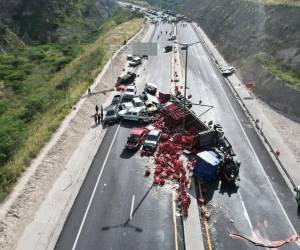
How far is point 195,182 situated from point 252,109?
901 inches

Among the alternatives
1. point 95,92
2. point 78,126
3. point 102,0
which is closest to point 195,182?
point 78,126

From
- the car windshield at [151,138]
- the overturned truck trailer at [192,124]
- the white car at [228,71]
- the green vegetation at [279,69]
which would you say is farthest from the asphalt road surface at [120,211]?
the white car at [228,71]

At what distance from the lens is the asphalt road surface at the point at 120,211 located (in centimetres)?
2706

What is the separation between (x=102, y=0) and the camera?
181 metres

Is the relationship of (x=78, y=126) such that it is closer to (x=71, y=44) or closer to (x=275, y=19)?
(x=275, y=19)

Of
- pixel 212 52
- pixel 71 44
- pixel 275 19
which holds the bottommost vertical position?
pixel 71 44

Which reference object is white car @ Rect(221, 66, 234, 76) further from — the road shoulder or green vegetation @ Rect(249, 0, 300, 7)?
the road shoulder

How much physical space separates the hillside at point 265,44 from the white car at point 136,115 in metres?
20.4

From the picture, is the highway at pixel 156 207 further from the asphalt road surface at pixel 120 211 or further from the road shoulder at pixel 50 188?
A: the road shoulder at pixel 50 188

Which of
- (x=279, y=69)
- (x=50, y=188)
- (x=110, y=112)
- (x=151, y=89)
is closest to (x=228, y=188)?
(x=50, y=188)

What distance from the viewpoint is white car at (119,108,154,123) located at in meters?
47.4

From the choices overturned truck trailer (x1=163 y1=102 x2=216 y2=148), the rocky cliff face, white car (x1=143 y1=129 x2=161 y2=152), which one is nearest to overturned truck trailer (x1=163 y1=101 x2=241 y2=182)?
overturned truck trailer (x1=163 y1=102 x2=216 y2=148)

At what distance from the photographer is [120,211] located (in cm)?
3023

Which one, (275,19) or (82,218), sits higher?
(275,19)
